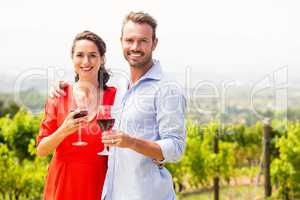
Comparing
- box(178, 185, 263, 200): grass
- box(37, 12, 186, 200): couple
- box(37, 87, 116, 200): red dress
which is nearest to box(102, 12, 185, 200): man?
box(37, 12, 186, 200): couple

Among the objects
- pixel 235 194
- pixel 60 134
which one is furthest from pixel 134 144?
pixel 235 194

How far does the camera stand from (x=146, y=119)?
2273 millimetres

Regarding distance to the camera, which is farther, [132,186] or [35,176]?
[35,176]

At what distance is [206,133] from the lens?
37.8 feet

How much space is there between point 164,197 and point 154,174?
0.12m

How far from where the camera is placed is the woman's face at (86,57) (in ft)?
8.86

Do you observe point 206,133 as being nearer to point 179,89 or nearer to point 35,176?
point 35,176

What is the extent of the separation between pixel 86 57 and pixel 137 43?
1.71 ft

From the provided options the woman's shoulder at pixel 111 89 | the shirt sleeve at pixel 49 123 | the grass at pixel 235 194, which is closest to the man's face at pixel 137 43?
the woman's shoulder at pixel 111 89

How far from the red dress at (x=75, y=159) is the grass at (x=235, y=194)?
924 centimetres

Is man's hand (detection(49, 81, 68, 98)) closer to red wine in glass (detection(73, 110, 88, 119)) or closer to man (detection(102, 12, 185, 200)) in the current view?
red wine in glass (detection(73, 110, 88, 119))

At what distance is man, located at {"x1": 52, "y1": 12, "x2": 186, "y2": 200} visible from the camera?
2232mm

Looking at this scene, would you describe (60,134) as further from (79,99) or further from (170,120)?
(170,120)

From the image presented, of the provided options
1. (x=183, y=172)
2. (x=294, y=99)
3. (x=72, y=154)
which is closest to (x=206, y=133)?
(x=183, y=172)
